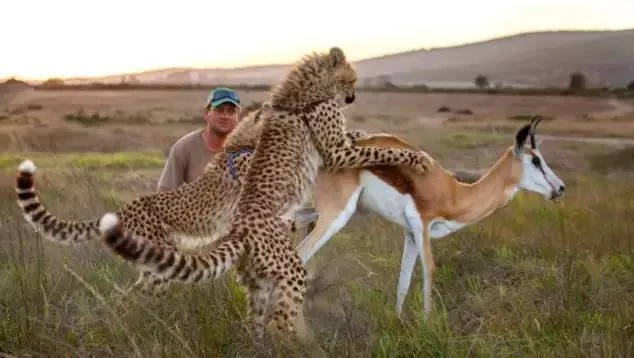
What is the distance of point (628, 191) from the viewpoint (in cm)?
851

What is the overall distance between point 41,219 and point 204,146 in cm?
161

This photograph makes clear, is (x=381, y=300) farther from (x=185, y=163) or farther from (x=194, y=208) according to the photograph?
(x=185, y=163)

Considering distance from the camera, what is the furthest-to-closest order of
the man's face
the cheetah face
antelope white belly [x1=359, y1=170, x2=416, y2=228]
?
the man's face → the cheetah face → antelope white belly [x1=359, y1=170, x2=416, y2=228]

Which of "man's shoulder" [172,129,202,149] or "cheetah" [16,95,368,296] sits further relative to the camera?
"man's shoulder" [172,129,202,149]

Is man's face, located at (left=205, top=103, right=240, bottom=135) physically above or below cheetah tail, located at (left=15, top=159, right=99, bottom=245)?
above

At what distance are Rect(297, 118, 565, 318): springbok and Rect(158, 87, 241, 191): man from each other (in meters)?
1.15

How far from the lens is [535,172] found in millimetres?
5004

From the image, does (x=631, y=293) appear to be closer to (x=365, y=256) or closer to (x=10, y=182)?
(x=365, y=256)

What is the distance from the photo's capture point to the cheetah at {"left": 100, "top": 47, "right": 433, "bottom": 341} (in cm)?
320

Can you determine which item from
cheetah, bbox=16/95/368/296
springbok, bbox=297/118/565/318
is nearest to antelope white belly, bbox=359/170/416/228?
springbok, bbox=297/118/565/318

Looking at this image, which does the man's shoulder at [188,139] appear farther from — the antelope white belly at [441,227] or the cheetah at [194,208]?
the antelope white belly at [441,227]

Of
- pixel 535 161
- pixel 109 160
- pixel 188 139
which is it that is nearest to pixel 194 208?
pixel 188 139

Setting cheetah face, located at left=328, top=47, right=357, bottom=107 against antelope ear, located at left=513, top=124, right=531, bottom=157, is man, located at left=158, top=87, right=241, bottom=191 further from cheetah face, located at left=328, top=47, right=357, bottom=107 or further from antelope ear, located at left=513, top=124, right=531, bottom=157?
antelope ear, located at left=513, top=124, right=531, bottom=157

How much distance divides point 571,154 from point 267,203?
365 inches
